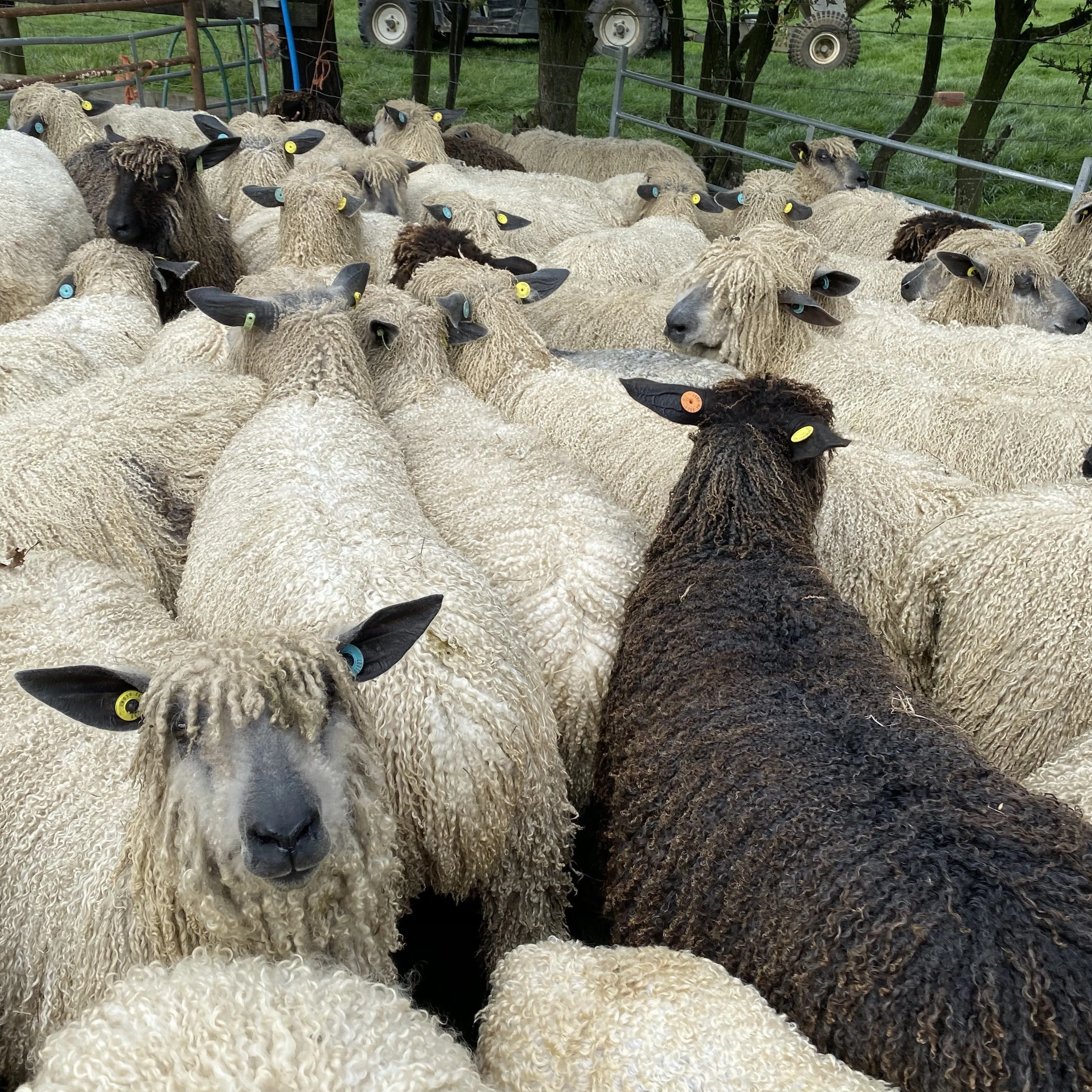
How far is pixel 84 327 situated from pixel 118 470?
173cm

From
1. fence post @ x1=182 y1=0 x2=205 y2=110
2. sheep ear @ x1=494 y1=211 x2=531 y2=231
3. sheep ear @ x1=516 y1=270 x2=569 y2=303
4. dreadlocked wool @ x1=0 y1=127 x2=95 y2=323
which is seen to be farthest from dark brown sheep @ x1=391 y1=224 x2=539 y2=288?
fence post @ x1=182 y1=0 x2=205 y2=110

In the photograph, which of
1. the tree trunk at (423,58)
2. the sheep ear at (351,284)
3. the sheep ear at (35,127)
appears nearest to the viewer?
the sheep ear at (351,284)

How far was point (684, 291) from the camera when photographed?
5.82 metres

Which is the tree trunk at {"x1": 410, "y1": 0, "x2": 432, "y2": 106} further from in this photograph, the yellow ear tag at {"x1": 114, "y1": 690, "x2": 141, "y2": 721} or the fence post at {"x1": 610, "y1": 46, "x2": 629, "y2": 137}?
the yellow ear tag at {"x1": 114, "y1": 690, "x2": 141, "y2": 721}

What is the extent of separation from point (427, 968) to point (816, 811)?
59.2 inches

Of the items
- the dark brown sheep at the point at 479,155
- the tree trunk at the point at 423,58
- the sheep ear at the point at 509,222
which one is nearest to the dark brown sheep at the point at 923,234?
the sheep ear at the point at 509,222

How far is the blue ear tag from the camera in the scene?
7.52 feet

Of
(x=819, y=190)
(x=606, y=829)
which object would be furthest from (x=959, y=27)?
(x=606, y=829)

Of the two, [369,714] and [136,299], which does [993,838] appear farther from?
[136,299]

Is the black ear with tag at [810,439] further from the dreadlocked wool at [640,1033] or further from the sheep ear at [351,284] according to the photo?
the sheep ear at [351,284]

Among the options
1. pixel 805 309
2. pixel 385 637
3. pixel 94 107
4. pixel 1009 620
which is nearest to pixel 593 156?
pixel 94 107

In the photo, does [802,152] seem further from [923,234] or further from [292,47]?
[292,47]

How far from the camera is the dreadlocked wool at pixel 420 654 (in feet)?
8.54

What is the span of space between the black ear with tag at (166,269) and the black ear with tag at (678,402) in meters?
3.56
